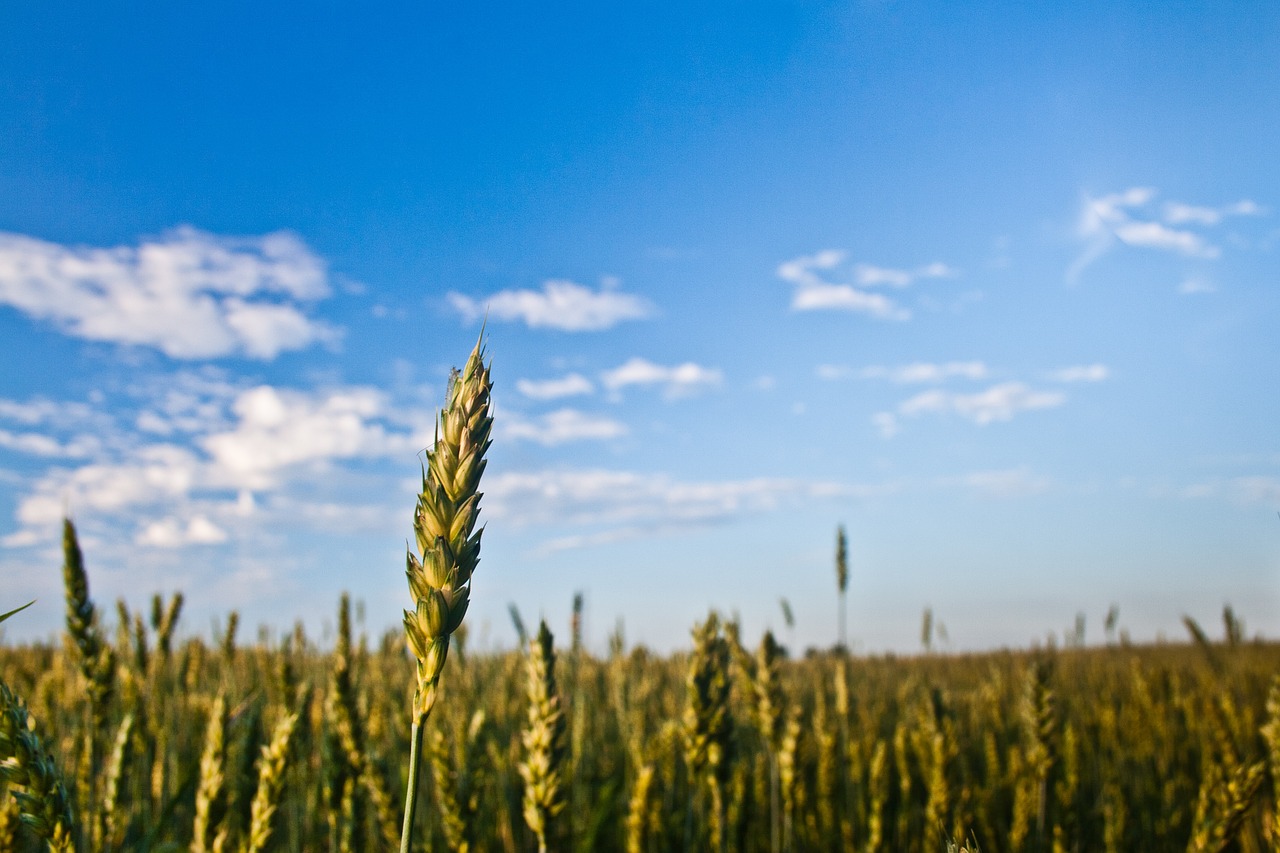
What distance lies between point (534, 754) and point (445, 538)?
156cm

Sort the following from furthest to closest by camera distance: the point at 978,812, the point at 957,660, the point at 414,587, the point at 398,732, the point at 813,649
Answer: the point at 813,649 → the point at 957,660 → the point at 398,732 → the point at 978,812 → the point at 414,587

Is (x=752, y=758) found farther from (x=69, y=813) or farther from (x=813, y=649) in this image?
(x=813, y=649)

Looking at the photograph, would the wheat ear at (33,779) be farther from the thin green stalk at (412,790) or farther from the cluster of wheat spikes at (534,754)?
the thin green stalk at (412,790)

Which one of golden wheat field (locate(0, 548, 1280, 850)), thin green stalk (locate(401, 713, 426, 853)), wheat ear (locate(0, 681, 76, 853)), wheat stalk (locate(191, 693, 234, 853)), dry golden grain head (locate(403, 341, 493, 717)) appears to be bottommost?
golden wheat field (locate(0, 548, 1280, 850))

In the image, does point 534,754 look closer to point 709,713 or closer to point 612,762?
point 709,713

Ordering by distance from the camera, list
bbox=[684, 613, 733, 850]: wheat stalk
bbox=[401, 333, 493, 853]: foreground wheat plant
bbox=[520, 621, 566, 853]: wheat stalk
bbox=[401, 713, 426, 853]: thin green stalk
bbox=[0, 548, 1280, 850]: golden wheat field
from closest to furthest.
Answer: bbox=[401, 713, 426, 853]: thin green stalk → bbox=[401, 333, 493, 853]: foreground wheat plant → bbox=[520, 621, 566, 853]: wheat stalk → bbox=[0, 548, 1280, 850]: golden wheat field → bbox=[684, 613, 733, 850]: wheat stalk

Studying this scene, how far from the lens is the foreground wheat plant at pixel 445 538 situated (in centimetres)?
109

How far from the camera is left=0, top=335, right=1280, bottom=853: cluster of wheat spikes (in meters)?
1.57

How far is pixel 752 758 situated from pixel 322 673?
4.40 meters

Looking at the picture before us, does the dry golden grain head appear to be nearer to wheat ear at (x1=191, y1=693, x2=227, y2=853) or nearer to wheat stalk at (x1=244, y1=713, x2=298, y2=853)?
wheat stalk at (x1=244, y1=713, x2=298, y2=853)

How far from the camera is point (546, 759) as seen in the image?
2.45 metres

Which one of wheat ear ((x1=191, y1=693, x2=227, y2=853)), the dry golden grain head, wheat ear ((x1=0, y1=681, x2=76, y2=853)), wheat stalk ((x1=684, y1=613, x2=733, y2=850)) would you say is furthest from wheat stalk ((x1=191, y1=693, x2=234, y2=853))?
wheat stalk ((x1=684, y1=613, x2=733, y2=850))

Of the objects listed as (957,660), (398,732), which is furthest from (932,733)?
(957,660)

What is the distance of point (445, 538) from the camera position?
1132 mm
